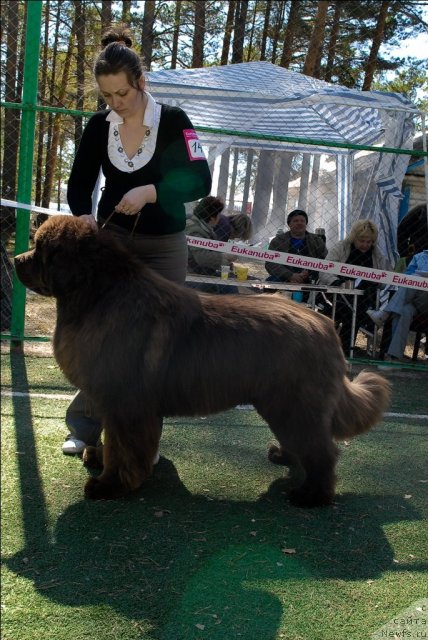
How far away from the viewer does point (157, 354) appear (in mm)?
3008

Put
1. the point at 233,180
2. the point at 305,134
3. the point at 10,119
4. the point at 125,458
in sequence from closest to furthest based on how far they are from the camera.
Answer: the point at 125,458 → the point at 305,134 → the point at 233,180 → the point at 10,119

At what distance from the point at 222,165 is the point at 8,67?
4.28m

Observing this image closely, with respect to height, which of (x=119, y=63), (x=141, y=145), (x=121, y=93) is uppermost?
(x=119, y=63)

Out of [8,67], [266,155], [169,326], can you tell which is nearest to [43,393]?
[169,326]

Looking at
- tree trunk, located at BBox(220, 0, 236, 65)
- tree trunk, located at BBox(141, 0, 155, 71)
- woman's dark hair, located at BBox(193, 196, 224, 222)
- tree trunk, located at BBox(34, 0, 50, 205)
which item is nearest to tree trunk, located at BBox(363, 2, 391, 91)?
tree trunk, located at BBox(220, 0, 236, 65)

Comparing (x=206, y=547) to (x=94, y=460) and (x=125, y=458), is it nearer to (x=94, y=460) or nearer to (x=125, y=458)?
(x=125, y=458)

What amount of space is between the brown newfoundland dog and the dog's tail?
112mm

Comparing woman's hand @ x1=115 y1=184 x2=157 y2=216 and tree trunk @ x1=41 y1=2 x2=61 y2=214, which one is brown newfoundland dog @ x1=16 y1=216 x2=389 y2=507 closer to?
woman's hand @ x1=115 y1=184 x2=157 y2=216

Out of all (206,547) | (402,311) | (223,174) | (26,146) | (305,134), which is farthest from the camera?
(223,174)

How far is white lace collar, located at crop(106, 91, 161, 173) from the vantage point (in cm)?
326

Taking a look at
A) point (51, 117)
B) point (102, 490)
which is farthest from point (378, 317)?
point (51, 117)

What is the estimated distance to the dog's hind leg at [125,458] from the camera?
3.06 m

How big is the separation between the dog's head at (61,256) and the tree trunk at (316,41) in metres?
11.0

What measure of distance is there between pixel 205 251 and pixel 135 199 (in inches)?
168
